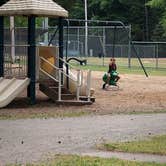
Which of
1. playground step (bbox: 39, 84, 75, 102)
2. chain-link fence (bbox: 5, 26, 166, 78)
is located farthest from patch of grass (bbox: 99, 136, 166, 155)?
chain-link fence (bbox: 5, 26, 166, 78)

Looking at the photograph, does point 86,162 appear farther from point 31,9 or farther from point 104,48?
point 104,48

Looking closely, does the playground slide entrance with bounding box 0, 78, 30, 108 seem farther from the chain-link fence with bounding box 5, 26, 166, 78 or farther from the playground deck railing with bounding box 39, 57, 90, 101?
the chain-link fence with bounding box 5, 26, 166, 78

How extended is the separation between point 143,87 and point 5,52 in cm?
824

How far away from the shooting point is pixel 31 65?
62.8 ft

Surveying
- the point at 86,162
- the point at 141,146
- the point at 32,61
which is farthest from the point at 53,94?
the point at 86,162

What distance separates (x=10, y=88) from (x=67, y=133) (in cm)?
632

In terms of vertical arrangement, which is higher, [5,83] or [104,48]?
[5,83]

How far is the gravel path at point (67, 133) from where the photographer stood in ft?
34.2

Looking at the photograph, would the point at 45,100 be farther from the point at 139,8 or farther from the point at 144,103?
the point at 139,8

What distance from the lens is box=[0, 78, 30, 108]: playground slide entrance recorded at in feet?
59.1

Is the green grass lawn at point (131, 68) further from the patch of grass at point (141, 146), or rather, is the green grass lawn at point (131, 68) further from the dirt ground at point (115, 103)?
the patch of grass at point (141, 146)

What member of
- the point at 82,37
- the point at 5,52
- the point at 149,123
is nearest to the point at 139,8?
the point at 82,37

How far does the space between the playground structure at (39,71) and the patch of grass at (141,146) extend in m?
7.47

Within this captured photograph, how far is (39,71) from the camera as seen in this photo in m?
19.8
